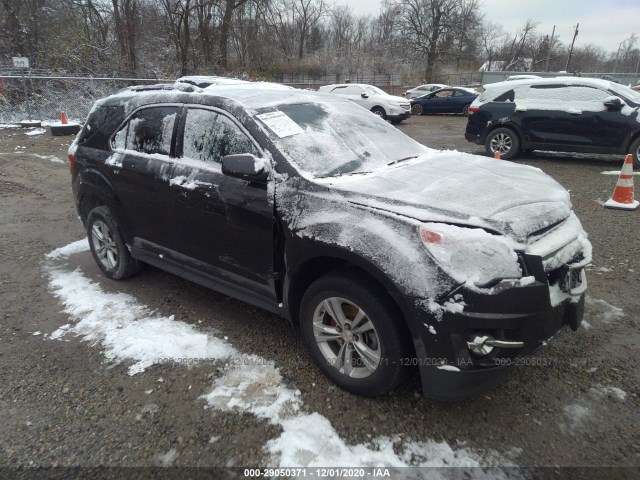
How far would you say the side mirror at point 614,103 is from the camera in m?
8.32

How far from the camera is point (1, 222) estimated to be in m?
6.17

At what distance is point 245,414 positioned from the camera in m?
2.56

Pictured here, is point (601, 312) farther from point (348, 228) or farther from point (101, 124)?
point (101, 124)

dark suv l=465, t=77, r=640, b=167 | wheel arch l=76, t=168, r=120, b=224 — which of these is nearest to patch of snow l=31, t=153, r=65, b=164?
wheel arch l=76, t=168, r=120, b=224

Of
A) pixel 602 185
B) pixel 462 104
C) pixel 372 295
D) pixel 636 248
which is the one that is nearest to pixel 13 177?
pixel 372 295

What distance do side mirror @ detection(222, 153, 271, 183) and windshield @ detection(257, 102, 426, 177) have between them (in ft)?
0.65

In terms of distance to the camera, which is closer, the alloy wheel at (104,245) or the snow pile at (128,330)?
the snow pile at (128,330)

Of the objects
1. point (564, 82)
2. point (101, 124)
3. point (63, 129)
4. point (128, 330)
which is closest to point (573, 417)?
point (128, 330)

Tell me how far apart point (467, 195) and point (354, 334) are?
1.06 meters

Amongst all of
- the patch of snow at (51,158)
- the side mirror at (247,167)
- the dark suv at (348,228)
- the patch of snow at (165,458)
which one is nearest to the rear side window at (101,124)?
the dark suv at (348,228)

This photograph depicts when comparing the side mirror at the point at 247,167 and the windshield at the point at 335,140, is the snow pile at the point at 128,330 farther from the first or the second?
the windshield at the point at 335,140

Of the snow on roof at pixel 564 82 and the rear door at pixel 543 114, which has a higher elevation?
the snow on roof at pixel 564 82

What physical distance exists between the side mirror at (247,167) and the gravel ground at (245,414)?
128 centimetres

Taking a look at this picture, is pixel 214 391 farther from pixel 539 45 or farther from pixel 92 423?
pixel 539 45
